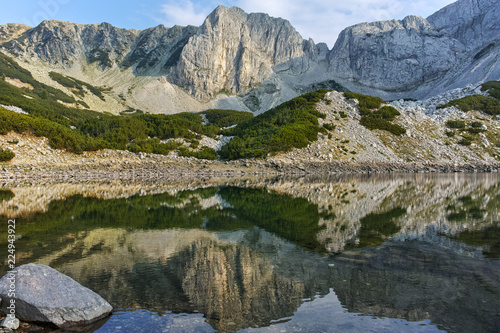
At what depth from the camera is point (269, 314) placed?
20.4ft

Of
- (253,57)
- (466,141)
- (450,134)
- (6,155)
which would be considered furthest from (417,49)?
(6,155)

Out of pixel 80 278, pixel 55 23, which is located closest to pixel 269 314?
pixel 80 278

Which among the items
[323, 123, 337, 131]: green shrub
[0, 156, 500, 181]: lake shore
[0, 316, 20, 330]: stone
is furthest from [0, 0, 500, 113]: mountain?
[0, 316, 20, 330]: stone

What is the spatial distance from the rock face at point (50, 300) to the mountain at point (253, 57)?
122999 mm

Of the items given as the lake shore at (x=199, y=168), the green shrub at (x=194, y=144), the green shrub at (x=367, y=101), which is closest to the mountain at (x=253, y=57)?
the green shrub at (x=367, y=101)

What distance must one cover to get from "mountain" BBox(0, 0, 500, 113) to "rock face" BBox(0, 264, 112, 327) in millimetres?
122999

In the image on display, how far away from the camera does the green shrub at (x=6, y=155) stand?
125 feet

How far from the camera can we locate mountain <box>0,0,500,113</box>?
136000 millimetres

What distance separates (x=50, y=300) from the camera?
5758 mm

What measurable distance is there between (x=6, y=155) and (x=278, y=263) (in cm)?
4301

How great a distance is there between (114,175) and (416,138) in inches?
2206

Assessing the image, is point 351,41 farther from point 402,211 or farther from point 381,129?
point 402,211

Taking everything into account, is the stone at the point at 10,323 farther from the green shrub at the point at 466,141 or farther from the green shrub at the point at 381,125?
the green shrub at the point at 466,141

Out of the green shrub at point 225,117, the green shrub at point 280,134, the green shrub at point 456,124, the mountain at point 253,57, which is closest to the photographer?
the green shrub at point 280,134
